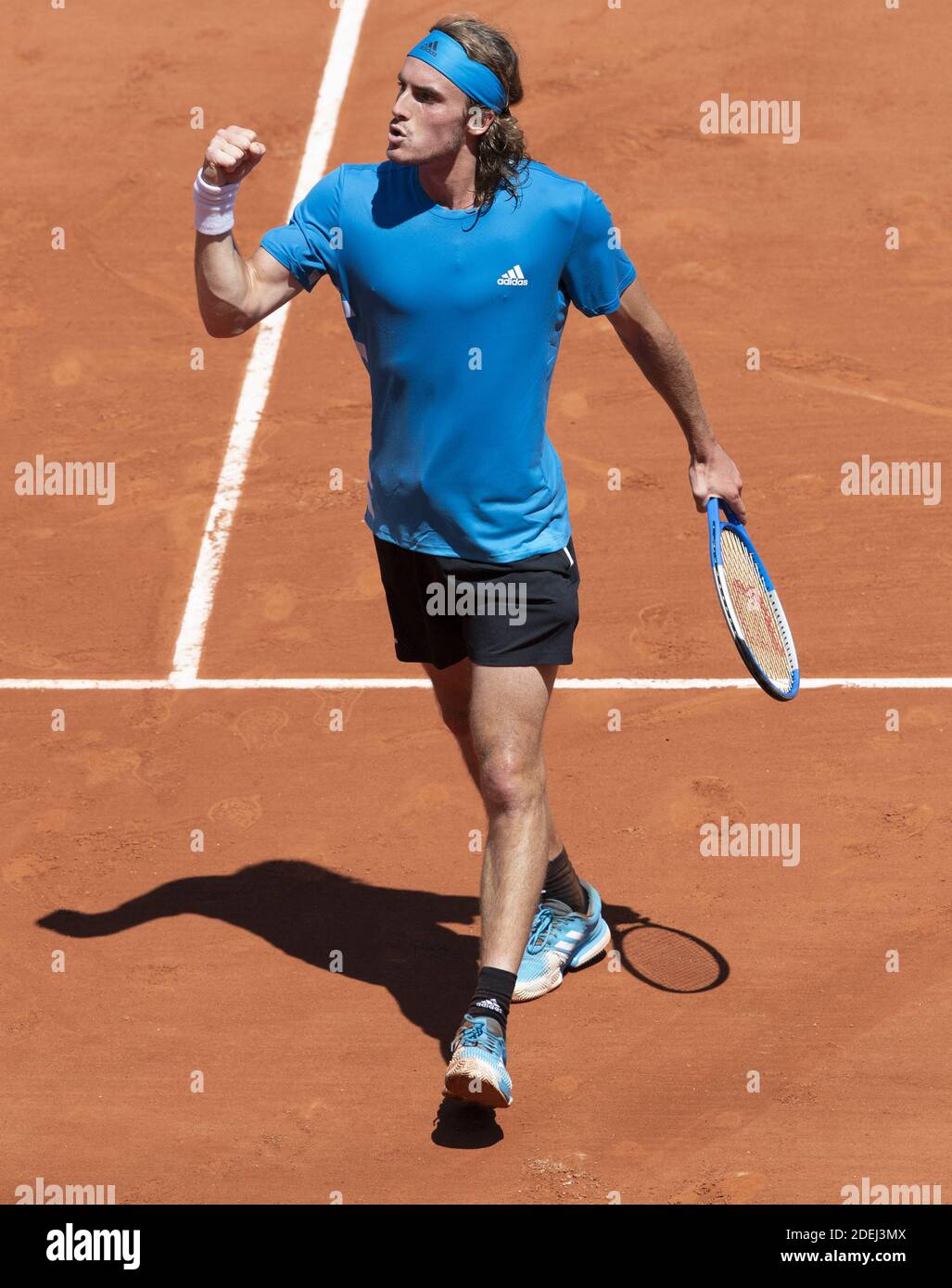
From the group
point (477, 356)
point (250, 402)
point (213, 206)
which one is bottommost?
point (477, 356)

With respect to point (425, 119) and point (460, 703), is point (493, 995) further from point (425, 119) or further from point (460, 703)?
point (425, 119)

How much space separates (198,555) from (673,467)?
2.37 meters

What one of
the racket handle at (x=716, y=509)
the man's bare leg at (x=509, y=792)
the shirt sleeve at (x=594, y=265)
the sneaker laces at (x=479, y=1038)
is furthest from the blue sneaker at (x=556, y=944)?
the shirt sleeve at (x=594, y=265)

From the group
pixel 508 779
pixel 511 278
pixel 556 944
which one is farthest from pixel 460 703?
pixel 511 278

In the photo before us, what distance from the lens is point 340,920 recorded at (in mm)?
7141

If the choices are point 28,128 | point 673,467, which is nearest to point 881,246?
point 673,467

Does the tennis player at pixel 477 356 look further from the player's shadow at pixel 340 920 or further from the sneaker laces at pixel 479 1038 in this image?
the player's shadow at pixel 340 920

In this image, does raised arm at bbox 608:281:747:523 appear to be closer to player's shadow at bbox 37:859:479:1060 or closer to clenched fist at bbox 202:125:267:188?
clenched fist at bbox 202:125:267:188

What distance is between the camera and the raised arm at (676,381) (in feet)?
20.4

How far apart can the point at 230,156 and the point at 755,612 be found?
232cm

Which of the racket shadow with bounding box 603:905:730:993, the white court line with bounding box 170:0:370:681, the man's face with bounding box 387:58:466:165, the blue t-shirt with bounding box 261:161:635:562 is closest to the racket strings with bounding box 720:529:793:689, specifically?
the blue t-shirt with bounding box 261:161:635:562

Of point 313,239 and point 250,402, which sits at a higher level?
point 250,402

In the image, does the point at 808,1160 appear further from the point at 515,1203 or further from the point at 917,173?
the point at 917,173

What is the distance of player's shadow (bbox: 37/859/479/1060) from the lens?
6.84 meters
